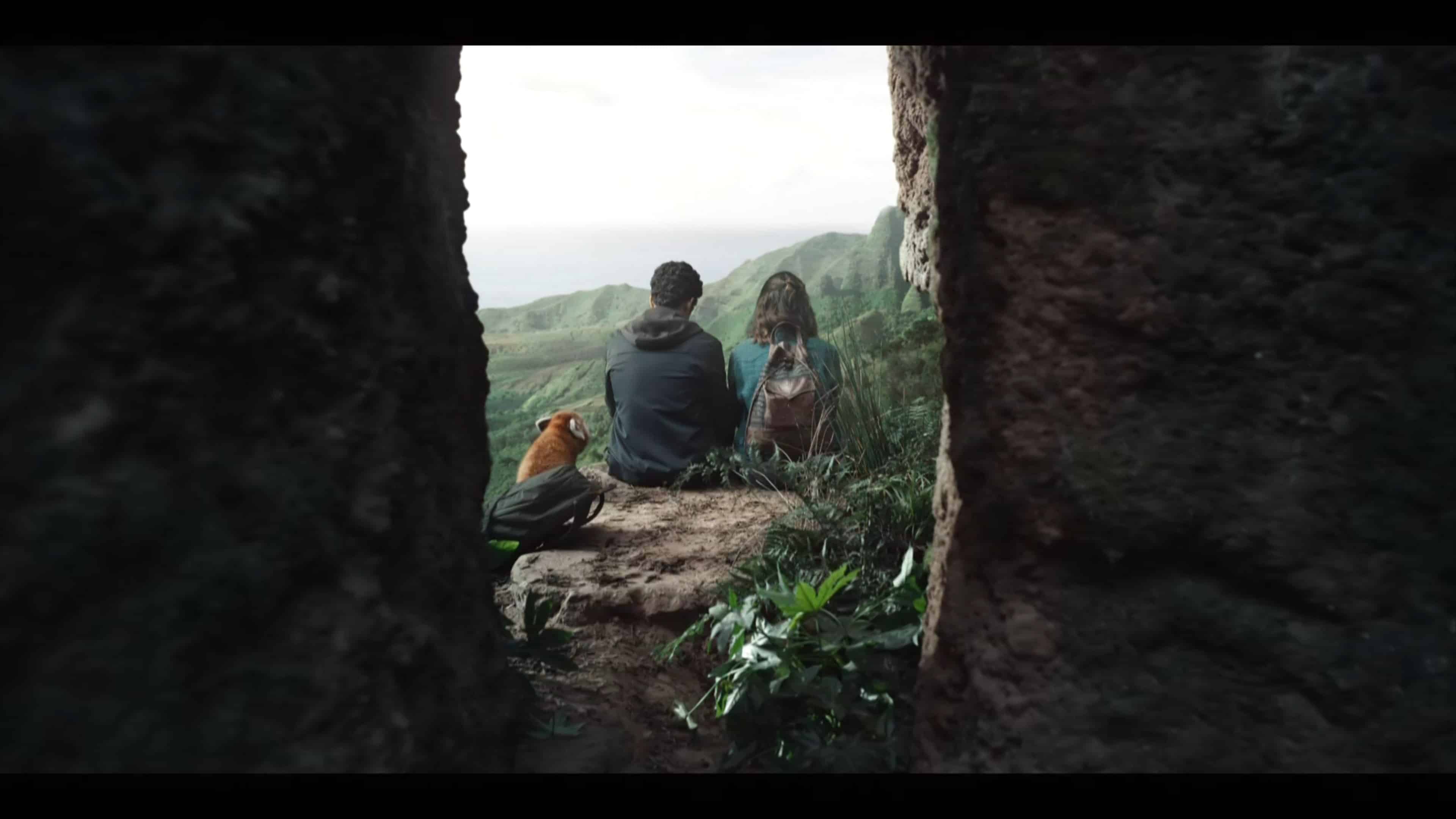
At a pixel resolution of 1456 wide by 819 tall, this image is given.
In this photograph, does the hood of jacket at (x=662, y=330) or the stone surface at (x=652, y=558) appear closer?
the stone surface at (x=652, y=558)

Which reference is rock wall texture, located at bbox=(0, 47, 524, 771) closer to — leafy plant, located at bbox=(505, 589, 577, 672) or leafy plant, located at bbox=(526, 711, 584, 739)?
leafy plant, located at bbox=(526, 711, 584, 739)

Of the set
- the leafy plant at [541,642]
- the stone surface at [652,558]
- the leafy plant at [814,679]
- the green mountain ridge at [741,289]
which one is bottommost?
the stone surface at [652,558]

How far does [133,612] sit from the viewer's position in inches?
45.7

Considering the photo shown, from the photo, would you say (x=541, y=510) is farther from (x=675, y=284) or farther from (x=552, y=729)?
(x=675, y=284)

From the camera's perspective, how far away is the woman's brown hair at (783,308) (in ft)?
20.3

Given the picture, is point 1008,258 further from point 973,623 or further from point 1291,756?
point 1291,756

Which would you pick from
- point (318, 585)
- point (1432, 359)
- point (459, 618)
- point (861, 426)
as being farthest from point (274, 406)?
point (861, 426)

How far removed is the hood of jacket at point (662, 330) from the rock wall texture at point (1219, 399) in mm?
4447

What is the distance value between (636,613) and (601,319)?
6693mm

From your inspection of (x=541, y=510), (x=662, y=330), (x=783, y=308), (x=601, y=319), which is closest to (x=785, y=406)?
(x=783, y=308)

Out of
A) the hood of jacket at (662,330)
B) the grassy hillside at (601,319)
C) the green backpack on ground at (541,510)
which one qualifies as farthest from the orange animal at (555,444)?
the hood of jacket at (662,330)

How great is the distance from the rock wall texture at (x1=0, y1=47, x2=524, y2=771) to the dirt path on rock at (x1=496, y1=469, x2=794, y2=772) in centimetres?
78

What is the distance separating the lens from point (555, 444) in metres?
5.13

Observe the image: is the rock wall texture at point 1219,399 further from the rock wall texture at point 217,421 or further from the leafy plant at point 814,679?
the rock wall texture at point 217,421
